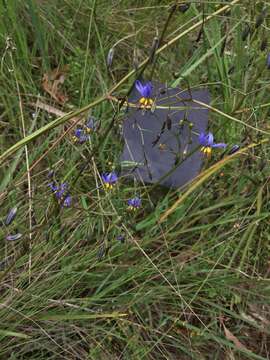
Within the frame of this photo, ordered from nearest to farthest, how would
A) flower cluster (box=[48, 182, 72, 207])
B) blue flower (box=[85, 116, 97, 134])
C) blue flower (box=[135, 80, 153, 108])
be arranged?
blue flower (box=[135, 80, 153, 108]), flower cluster (box=[48, 182, 72, 207]), blue flower (box=[85, 116, 97, 134])

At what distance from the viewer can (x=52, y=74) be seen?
1908mm

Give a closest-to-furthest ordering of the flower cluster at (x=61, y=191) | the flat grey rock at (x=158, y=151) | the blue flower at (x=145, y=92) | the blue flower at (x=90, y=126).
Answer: the blue flower at (x=145, y=92), the flower cluster at (x=61, y=191), the blue flower at (x=90, y=126), the flat grey rock at (x=158, y=151)

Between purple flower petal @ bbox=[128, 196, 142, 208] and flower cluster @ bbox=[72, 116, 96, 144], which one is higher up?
flower cluster @ bbox=[72, 116, 96, 144]

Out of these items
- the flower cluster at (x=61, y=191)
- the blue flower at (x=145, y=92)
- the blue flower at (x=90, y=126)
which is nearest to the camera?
the blue flower at (x=145, y=92)

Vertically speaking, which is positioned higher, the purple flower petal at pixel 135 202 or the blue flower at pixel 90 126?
the blue flower at pixel 90 126

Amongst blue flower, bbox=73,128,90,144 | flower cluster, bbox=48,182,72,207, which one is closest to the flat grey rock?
blue flower, bbox=73,128,90,144

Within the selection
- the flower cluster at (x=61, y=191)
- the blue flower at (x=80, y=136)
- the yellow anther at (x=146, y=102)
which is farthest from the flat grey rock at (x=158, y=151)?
the yellow anther at (x=146, y=102)

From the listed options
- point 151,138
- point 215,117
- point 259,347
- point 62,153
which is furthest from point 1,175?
point 259,347

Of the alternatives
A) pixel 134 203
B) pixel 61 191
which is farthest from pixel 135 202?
pixel 61 191

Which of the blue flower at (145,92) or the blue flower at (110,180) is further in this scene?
the blue flower at (110,180)

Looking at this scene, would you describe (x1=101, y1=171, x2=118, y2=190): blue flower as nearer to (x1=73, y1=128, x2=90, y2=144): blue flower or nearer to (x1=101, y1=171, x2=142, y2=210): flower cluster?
(x1=101, y1=171, x2=142, y2=210): flower cluster

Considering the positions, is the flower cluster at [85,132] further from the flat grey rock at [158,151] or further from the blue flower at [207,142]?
the blue flower at [207,142]

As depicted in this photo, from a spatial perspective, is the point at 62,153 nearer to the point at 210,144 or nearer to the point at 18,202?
the point at 18,202

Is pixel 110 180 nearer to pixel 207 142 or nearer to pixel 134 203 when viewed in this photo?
pixel 134 203
